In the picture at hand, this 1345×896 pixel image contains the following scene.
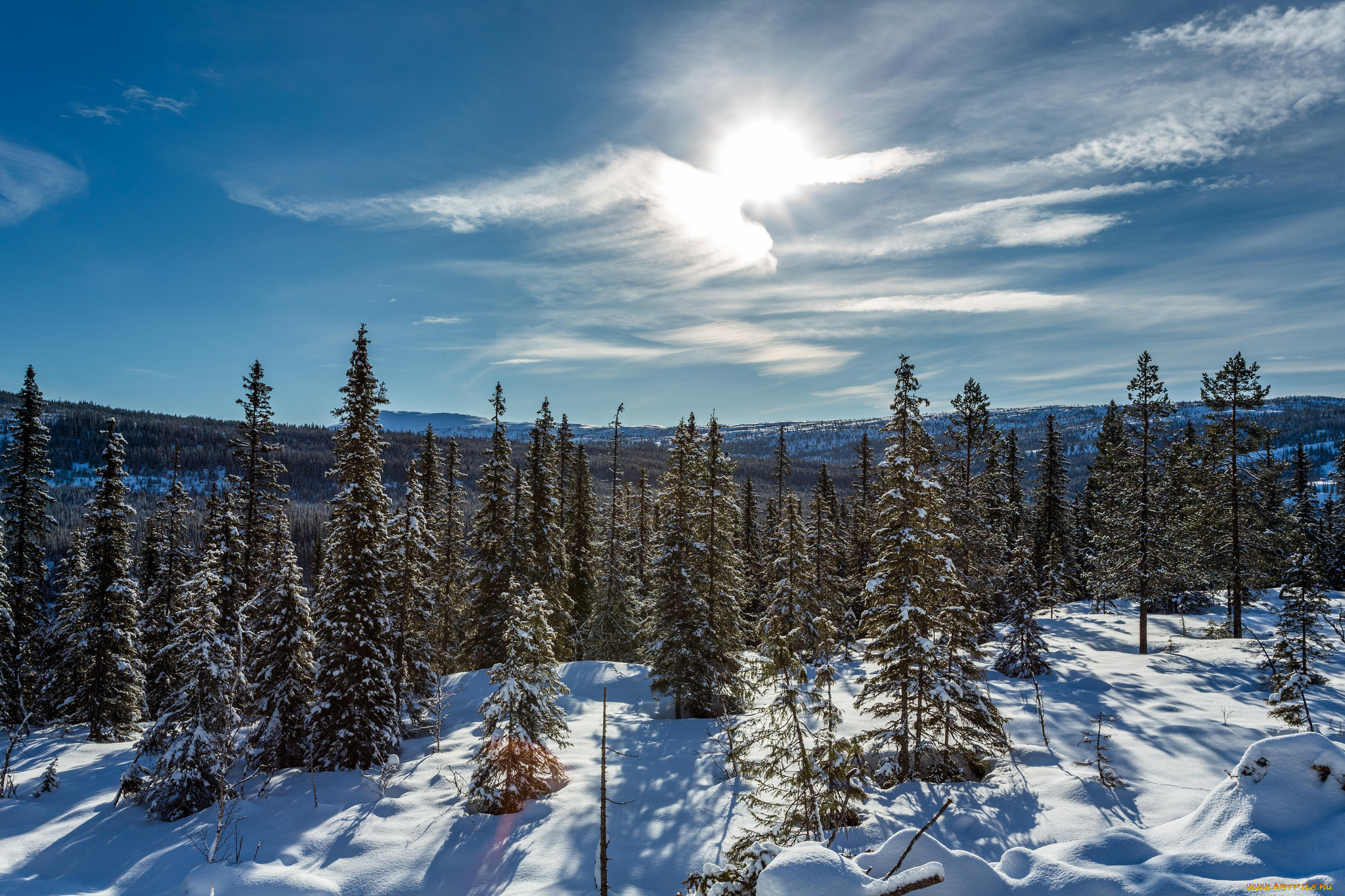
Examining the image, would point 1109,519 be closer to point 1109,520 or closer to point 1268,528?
point 1109,520

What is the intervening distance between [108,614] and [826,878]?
3735 centimetres

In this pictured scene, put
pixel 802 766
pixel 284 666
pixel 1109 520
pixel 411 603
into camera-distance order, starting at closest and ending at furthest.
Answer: pixel 802 766
pixel 284 666
pixel 411 603
pixel 1109 520

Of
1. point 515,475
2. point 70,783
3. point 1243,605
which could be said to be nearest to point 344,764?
point 70,783

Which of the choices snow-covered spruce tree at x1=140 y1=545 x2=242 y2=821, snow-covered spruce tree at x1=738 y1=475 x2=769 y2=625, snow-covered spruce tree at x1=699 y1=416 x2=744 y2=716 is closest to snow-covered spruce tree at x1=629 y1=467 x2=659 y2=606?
snow-covered spruce tree at x1=738 y1=475 x2=769 y2=625

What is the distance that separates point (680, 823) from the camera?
14867 millimetres

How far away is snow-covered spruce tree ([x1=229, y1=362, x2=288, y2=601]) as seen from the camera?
73.2ft

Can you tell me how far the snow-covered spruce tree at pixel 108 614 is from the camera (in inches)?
1077

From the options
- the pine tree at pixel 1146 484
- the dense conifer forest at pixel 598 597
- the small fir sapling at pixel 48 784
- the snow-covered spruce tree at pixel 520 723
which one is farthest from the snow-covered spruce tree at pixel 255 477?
the pine tree at pixel 1146 484

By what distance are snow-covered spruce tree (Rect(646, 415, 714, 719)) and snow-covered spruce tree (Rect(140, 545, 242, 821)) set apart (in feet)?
49.4

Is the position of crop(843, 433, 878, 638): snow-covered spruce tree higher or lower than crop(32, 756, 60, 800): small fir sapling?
higher

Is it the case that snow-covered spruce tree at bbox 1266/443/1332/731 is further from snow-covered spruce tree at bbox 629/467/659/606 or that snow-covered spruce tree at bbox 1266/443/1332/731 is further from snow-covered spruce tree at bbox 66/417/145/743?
snow-covered spruce tree at bbox 66/417/145/743

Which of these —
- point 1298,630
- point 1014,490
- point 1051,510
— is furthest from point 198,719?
point 1051,510

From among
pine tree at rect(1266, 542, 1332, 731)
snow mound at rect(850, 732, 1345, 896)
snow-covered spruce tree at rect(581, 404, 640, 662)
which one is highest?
snow mound at rect(850, 732, 1345, 896)

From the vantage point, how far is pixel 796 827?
28.4ft
